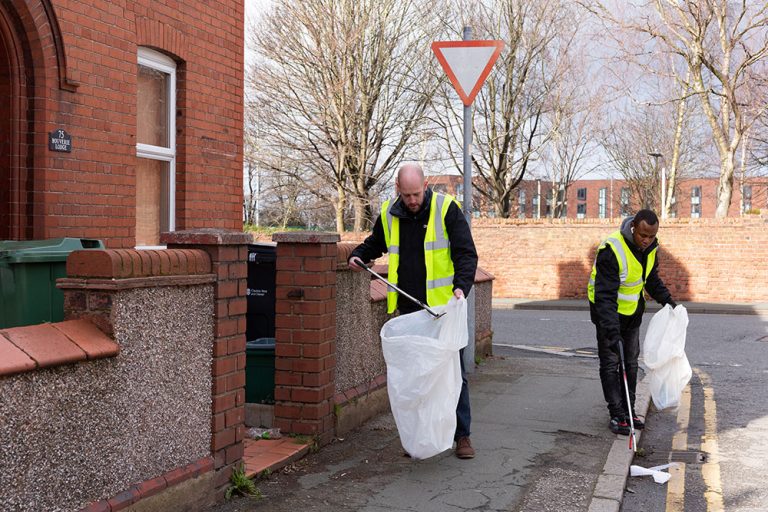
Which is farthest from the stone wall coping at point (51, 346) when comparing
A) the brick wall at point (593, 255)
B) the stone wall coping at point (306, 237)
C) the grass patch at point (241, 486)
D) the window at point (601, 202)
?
the window at point (601, 202)

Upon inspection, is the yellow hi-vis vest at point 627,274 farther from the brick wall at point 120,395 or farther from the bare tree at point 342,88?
the bare tree at point 342,88

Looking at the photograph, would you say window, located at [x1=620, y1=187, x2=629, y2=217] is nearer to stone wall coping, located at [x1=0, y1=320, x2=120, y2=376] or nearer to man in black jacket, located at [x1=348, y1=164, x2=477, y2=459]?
man in black jacket, located at [x1=348, y1=164, x2=477, y2=459]

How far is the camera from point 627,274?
654cm

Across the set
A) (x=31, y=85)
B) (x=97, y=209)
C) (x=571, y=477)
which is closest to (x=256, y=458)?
(x=571, y=477)

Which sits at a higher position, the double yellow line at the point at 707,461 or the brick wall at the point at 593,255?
the brick wall at the point at 593,255

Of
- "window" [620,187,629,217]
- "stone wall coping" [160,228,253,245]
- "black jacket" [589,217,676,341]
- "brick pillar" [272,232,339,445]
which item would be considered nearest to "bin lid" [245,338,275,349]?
"brick pillar" [272,232,339,445]

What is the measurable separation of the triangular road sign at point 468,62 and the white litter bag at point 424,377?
3.14 metres

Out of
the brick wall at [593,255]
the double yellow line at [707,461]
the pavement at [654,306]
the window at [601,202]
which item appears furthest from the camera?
the window at [601,202]

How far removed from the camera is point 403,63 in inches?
1141

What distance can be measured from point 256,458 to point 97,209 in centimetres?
279

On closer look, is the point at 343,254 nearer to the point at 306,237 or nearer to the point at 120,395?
the point at 306,237

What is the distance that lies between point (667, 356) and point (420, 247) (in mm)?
2489

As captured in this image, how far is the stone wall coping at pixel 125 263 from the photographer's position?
12.1 ft

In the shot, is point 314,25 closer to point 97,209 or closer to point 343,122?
point 343,122
